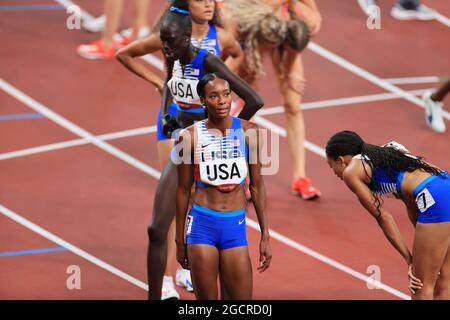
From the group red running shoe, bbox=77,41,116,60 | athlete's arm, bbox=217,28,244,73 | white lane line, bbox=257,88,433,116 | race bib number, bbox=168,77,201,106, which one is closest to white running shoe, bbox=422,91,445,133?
white lane line, bbox=257,88,433,116

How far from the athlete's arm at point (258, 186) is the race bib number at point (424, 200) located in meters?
1.13

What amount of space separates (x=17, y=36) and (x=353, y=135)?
6946mm

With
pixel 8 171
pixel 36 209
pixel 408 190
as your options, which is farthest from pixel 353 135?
pixel 8 171

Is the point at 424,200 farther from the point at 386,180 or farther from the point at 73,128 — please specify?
the point at 73,128

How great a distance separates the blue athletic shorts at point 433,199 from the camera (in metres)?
7.78

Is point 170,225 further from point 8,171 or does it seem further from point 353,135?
point 8,171

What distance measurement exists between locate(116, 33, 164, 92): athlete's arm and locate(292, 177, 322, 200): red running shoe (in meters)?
2.46

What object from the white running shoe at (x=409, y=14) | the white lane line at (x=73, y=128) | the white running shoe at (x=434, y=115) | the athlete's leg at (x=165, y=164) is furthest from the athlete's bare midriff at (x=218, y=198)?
the white running shoe at (x=409, y=14)

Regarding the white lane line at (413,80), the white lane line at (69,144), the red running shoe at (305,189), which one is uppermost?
the white lane line at (413,80)

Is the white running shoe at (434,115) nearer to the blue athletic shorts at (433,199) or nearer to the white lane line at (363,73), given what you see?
the white lane line at (363,73)

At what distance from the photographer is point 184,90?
8562 millimetres

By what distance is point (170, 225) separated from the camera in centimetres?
880

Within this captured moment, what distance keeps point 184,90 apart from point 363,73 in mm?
5392

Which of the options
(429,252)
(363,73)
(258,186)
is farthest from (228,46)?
(363,73)
